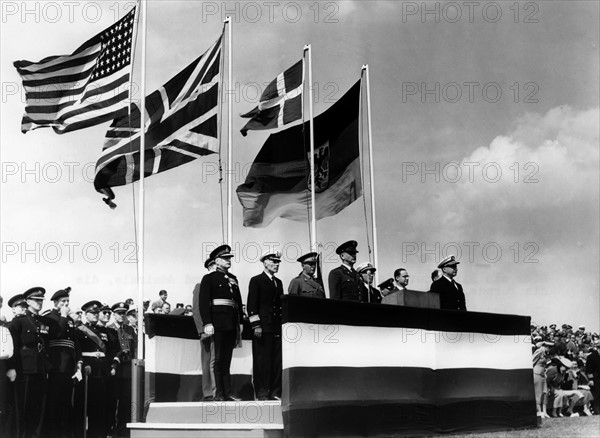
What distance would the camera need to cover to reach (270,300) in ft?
41.5

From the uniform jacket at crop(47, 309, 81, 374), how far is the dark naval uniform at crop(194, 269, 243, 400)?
3.27 meters

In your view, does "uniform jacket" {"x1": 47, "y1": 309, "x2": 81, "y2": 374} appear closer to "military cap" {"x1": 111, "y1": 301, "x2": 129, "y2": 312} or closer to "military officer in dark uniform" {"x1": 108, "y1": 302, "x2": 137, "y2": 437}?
"military officer in dark uniform" {"x1": 108, "y1": 302, "x2": 137, "y2": 437}

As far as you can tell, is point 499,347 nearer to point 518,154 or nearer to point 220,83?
point 220,83

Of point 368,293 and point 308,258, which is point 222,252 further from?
point 368,293

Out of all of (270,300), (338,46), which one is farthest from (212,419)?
(338,46)

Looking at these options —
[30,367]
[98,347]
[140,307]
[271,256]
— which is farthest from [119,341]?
[271,256]

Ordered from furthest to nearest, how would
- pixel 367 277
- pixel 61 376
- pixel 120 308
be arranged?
pixel 120 308 → pixel 61 376 → pixel 367 277

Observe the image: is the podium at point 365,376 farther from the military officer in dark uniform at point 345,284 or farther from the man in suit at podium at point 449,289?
the military officer in dark uniform at point 345,284

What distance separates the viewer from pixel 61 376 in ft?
49.5

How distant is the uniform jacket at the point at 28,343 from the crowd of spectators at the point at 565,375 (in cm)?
864

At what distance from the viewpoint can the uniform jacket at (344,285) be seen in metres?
13.8

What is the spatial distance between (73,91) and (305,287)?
4789 millimetres

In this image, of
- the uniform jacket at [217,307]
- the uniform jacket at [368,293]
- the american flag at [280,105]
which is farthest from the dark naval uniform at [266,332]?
the american flag at [280,105]

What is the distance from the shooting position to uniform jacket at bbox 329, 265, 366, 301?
13758 millimetres
